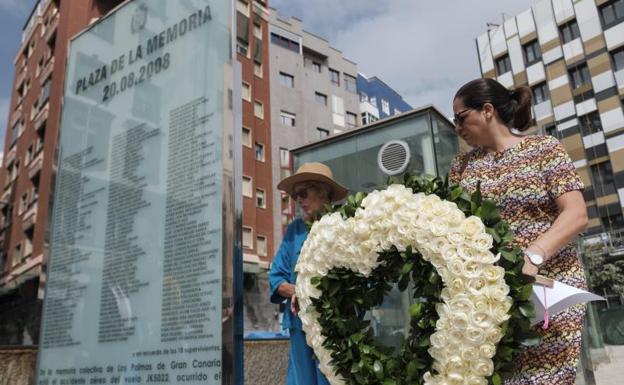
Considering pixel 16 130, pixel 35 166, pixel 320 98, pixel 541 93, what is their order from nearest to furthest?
pixel 35 166, pixel 16 130, pixel 320 98, pixel 541 93

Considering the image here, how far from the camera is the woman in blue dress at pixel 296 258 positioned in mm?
3041

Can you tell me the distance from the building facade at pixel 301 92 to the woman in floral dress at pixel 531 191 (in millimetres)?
25503

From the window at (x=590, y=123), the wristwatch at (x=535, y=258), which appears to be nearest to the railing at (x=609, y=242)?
the window at (x=590, y=123)

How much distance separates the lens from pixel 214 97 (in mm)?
3309

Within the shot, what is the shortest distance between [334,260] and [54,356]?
8.76ft

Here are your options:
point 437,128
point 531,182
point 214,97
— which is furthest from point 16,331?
point 531,182

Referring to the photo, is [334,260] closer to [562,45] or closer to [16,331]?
[16,331]

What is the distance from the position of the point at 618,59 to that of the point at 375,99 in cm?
1776

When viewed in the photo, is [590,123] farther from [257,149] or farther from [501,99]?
[501,99]

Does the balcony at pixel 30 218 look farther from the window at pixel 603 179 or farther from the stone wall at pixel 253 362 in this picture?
the window at pixel 603 179

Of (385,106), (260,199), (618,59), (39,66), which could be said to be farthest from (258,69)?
(618,59)

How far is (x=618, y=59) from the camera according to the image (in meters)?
32.4

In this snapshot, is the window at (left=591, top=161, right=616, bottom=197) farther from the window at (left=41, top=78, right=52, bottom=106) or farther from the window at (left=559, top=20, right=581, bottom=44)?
the window at (left=41, top=78, right=52, bottom=106)

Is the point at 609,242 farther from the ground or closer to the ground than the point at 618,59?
closer to the ground
